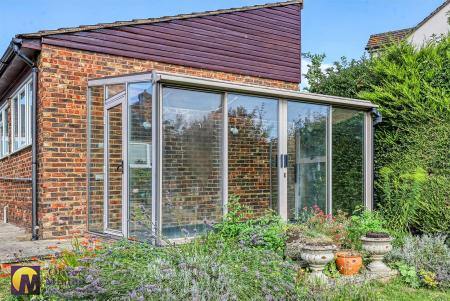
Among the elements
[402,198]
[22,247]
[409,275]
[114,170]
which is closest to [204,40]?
[114,170]

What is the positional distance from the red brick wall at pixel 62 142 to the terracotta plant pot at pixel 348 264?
435 centimetres

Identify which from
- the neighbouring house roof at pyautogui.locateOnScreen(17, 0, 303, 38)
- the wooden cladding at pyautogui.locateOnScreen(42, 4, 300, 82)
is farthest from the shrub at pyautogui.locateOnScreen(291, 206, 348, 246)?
the neighbouring house roof at pyautogui.locateOnScreen(17, 0, 303, 38)

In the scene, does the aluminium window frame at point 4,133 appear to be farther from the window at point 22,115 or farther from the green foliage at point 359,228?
the green foliage at point 359,228

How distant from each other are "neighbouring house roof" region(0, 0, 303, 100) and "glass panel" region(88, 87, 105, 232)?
1117mm

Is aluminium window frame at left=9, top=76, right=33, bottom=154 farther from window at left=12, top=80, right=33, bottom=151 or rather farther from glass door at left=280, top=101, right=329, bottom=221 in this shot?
glass door at left=280, top=101, right=329, bottom=221

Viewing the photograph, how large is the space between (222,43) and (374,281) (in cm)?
679

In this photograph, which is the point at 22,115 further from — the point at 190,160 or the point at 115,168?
the point at 190,160

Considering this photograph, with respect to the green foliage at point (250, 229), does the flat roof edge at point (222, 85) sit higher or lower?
higher

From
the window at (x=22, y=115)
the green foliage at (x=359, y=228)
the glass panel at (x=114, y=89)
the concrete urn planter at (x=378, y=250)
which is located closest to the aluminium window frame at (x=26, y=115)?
the window at (x=22, y=115)

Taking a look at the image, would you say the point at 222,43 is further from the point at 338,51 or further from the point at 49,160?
the point at 49,160

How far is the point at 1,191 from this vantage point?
455 inches

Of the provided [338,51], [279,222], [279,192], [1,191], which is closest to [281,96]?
[279,192]

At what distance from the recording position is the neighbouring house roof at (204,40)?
833cm

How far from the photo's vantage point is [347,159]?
8.89 metres
